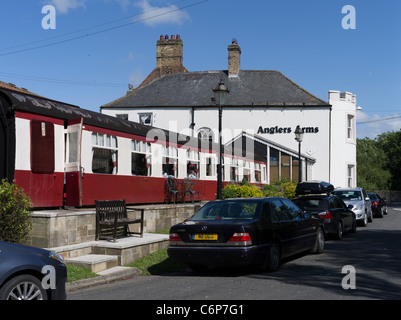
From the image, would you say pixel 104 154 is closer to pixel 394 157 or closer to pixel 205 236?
pixel 205 236

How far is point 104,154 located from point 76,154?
5.50ft

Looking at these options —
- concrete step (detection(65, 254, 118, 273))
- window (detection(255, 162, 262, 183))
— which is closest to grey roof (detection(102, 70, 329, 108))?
window (detection(255, 162, 262, 183))

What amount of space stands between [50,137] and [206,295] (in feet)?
21.0

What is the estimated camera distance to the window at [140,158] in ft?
51.0

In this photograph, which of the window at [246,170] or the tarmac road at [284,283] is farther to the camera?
the window at [246,170]

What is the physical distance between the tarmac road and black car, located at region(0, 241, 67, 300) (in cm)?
129

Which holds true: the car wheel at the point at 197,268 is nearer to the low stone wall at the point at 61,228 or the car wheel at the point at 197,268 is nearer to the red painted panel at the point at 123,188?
the low stone wall at the point at 61,228

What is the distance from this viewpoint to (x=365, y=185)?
59312 millimetres

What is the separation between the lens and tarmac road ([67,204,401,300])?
7219 mm

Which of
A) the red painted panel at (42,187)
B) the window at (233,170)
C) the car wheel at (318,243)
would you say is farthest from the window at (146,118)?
the car wheel at (318,243)

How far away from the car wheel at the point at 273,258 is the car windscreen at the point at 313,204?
5.51 metres

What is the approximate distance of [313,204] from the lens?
15000 mm

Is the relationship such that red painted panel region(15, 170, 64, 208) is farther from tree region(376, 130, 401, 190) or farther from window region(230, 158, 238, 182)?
tree region(376, 130, 401, 190)

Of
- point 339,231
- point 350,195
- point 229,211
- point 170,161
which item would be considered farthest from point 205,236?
point 350,195
